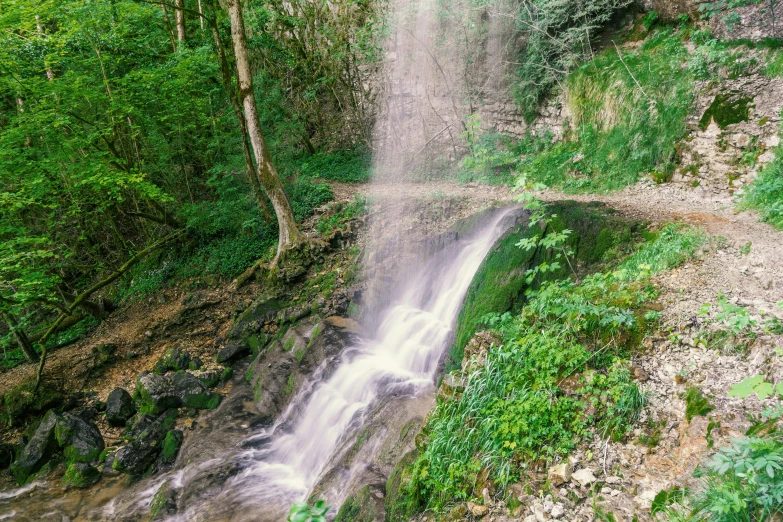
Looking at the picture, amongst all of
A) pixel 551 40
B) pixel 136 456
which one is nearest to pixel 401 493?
pixel 136 456

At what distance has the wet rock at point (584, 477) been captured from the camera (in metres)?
3.16

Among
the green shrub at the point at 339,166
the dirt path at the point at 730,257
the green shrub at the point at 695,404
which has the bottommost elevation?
the green shrub at the point at 695,404

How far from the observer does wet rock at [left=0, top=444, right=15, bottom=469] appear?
8.24 m

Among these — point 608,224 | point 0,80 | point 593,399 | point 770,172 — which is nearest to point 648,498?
point 593,399

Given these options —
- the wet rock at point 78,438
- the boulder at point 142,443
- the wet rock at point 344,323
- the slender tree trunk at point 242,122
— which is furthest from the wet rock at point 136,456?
the slender tree trunk at point 242,122

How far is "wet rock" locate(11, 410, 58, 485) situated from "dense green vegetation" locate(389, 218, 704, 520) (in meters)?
7.51

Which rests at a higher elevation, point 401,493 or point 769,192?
point 769,192

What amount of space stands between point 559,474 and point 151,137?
13.1m

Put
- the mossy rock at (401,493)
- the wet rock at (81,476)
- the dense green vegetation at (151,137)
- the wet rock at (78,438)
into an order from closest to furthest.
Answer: the mossy rock at (401,493)
the wet rock at (81,476)
the wet rock at (78,438)
the dense green vegetation at (151,137)

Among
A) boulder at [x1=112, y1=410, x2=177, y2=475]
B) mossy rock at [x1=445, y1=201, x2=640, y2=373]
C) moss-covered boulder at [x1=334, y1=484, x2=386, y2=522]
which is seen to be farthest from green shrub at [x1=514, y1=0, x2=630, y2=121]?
boulder at [x1=112, y1=410, x2=177, y2=475]

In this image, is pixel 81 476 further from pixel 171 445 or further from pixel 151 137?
pixel 151 137

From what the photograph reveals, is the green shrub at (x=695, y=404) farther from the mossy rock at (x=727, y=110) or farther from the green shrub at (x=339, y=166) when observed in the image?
the green shrub at (x=339, y=166)

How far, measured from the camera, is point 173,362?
31.9ft

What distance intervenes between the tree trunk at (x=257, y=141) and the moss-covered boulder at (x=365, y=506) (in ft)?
23.4
